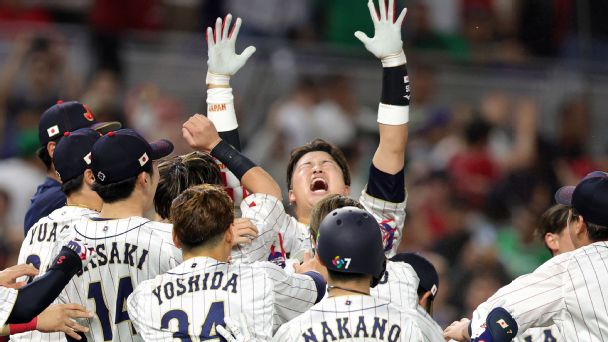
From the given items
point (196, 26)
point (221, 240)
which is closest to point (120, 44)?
point (196, 26)

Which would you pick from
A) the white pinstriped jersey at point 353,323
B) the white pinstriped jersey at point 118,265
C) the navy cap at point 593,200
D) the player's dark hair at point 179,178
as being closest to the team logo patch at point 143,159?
the white pinstriped jersey at point 118,265

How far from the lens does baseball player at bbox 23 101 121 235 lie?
20.8 feet

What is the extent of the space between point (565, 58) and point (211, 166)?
749 centimetres

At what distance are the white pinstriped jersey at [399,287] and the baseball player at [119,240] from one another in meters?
0.91

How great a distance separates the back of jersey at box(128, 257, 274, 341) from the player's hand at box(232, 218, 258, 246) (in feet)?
0.65

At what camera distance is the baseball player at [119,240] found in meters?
5.19

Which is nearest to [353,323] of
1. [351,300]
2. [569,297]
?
[351,300]

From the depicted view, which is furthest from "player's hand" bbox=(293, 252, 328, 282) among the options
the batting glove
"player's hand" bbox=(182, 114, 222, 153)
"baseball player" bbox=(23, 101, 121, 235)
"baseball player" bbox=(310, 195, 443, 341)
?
"baseball player" bbox=(23, 101, 121, 235)

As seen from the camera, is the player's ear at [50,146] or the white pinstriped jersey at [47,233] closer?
the white pinstriped jersey at [47,233]

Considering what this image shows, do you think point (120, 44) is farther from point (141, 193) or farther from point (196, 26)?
point (141, 193)

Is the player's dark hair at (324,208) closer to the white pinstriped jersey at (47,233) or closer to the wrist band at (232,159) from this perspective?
the wrist band at (232,159)

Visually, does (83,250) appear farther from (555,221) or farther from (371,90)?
(371,90)

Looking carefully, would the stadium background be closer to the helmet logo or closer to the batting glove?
the batting glove

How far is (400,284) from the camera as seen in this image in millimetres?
5328
